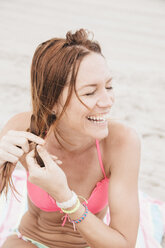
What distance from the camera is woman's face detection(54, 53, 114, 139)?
1677mm

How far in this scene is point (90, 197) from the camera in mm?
1917

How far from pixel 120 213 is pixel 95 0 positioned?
8.48 meters

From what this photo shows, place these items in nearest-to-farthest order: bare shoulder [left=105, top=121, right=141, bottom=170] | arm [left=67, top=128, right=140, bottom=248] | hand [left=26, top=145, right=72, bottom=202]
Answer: hand [left=26, top=145, right=72, bottom=202], arm [left=67, top=128, right=140, bottom=248], bare shoulder [left=105, top=121, right=141, bottom=170]

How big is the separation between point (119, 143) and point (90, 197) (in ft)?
1.14

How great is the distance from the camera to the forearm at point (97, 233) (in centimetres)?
162

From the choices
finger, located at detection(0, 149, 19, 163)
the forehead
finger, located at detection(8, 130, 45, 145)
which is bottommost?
finger, located at detection(0, 149, 19, 163)

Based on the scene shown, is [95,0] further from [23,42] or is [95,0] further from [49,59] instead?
[49,59]

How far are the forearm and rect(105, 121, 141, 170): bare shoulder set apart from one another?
0.37m

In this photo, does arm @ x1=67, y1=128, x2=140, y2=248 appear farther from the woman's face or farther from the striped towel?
the striped towel

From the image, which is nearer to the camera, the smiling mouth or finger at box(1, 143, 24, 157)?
finger at box(1, 143, 24, 157)

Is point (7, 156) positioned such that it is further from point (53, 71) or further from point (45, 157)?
point (53, 71)

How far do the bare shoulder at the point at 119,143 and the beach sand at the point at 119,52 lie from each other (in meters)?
1.48

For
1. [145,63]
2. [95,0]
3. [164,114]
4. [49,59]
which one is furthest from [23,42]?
[49,59]

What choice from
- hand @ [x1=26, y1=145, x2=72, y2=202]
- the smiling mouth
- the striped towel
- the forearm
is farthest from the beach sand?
hand @ [x1=26, y1=145, x2=72, y2=202]
